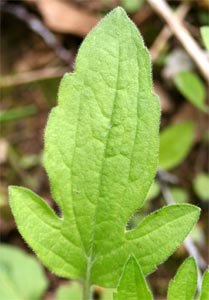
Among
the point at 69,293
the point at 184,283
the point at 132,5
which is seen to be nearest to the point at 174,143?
the point at 69,293

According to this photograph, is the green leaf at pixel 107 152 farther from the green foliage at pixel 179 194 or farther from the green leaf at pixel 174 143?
the green foliage at pixel 179 194

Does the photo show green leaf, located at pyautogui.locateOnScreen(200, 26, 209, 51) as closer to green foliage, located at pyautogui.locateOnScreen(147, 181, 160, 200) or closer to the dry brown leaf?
green foliage, located at pyautogui.locateOnScreen(147, 181, 160, 200)

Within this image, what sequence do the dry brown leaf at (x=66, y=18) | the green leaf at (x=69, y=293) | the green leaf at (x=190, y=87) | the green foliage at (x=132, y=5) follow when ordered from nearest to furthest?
the green leaf at (x=69, y=293)
the green leaf at (x=190, y=87)
the green foliage at (x=132, y=5)
the dry brown leaf at (x=66, y=18)

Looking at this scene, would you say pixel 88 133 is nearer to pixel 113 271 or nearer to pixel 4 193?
pixel 113 271

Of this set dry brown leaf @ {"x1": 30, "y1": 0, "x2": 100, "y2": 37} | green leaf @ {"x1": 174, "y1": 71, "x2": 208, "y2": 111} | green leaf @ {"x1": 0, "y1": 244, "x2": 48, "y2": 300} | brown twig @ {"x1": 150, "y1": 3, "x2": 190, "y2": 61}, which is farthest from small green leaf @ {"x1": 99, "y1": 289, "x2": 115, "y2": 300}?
dry brown leaf @ {"x1": 30, "y1": 0, "x2": 100, "y2": 37}

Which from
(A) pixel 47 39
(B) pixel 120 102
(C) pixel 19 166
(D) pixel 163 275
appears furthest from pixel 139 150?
(A) pixel 47 39

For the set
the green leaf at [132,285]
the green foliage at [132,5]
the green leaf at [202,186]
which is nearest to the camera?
the green leaf at [132,285]

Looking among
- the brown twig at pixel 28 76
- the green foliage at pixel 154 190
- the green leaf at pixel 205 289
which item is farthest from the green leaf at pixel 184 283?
the brown twig at pixel 28 76
